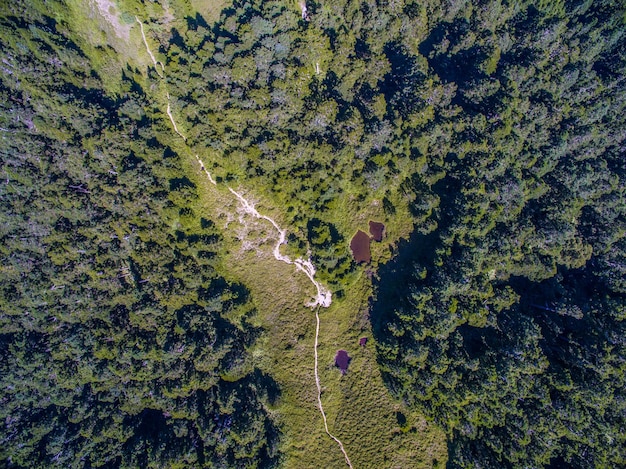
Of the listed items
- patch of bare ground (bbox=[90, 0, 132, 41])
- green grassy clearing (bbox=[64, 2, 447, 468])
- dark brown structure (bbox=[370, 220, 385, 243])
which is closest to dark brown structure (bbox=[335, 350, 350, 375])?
green grassy clearing (bbox=[64, 2, 447, 468])

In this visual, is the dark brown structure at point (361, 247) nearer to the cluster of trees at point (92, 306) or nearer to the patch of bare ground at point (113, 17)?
the cluster of trees at point (92, 306)

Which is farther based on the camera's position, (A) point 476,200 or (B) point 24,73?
(A) point 476,200

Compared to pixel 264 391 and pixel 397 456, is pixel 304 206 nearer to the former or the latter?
pixel 264 391

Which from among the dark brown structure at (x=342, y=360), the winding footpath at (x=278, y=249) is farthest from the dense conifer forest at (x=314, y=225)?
the dark brown structure at (x=342, y=360)

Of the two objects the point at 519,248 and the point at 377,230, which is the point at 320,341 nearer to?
the point at 377,230

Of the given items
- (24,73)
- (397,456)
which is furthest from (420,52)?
(397,456)

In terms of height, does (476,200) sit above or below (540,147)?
below
